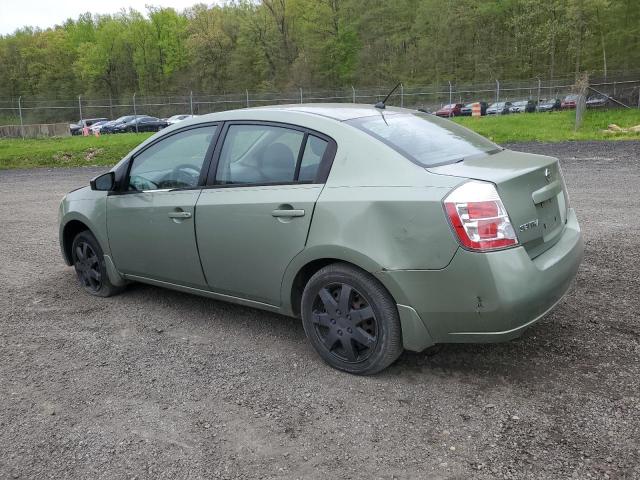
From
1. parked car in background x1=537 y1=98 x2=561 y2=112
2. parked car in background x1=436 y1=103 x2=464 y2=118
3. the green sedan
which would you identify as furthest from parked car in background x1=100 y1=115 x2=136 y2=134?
the green sedan

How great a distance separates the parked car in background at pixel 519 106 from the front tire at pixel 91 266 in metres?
31.1

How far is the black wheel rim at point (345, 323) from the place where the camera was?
3.41 metres

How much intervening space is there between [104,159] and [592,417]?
2087 centimetres

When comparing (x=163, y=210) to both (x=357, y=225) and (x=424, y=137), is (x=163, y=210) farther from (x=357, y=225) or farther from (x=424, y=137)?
(x=424, y=137)

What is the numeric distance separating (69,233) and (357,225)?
3.42 metres

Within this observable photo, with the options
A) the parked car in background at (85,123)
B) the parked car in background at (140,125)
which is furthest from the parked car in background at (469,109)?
the parked car in background at (85,123)

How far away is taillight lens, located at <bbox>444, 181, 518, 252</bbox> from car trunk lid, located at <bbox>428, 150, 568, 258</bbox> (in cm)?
7

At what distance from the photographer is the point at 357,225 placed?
3326mm

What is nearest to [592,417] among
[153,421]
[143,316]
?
[153,421]

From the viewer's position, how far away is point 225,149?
13.6 ft

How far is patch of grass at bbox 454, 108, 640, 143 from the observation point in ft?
63.1

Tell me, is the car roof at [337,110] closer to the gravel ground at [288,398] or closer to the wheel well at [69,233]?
the gravel ground at [288,398]

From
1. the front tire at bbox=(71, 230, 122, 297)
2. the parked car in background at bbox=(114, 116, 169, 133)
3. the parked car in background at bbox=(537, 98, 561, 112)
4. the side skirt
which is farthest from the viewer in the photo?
the parked car in background at bbox=(114, 116, 169, 133)

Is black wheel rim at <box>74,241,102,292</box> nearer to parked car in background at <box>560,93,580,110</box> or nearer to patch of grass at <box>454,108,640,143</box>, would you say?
patch of grass at <box>454,108,640,143</box>
